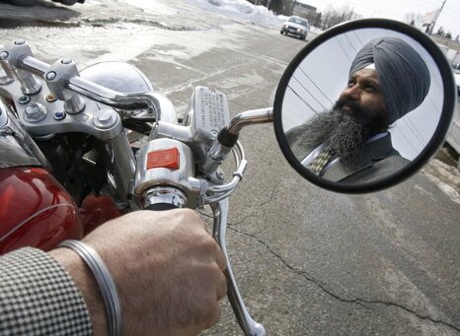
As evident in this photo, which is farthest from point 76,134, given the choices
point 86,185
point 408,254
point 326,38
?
point 408,254

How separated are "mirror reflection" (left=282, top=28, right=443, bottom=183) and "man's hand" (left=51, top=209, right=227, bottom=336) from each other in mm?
350

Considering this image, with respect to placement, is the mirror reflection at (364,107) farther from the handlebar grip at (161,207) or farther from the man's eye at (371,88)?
the handlebar grip at (161,207)

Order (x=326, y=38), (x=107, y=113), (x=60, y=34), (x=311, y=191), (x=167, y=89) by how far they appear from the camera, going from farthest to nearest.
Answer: (x=60, y=34) < (x=167, y=89) < (x=311, y=191) < (x=107, y=113) < (x=326, y=38)

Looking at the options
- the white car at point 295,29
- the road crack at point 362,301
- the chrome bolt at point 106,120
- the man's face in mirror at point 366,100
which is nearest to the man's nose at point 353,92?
the man's face in mirror at point 366,100

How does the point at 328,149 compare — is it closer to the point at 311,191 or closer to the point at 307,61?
the point at 307,61

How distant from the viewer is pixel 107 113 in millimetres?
1120

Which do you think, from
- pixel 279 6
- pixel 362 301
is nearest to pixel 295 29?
pixel 362 301

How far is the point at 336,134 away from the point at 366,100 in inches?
4.2

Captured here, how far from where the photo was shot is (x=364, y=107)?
35.3 inches

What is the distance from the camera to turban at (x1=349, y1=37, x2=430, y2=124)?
0.86 m

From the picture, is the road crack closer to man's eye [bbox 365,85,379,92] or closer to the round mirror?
the round mirror

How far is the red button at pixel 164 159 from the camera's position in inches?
38.4

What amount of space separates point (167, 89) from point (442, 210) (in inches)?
154

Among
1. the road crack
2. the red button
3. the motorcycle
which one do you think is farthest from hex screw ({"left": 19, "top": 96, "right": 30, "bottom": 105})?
the road crack
